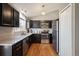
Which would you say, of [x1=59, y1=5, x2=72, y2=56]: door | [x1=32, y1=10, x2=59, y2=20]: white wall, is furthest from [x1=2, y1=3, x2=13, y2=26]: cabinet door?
[x1=32, y1=10, x2=59, y2=20]: white wall

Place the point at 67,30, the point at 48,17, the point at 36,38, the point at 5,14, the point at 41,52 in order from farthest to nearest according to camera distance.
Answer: the point at 48,17
the point at 36,38
the point at 41,52
the point at 67,30
the point at 5,14

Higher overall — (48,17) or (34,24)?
(48,17)

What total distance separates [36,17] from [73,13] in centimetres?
551

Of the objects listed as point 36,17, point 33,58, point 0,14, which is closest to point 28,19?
point 36,17

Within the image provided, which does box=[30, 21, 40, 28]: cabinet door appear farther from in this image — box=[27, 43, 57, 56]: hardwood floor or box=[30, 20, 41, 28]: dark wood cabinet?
box=[27, 43, 57, 56]: hardwood floor

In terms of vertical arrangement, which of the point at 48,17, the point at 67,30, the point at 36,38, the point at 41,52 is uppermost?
the point at 48,17

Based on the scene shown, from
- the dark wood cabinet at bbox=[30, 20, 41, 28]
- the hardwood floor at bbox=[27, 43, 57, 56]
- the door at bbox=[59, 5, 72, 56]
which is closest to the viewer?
the door at bbox=[59, 5, 72, 56]

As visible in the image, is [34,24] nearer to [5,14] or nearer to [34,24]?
[34,24]

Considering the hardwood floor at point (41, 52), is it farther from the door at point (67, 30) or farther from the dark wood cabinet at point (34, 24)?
the dark wood cabinet at point (34, 24)

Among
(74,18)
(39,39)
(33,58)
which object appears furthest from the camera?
(39,39)

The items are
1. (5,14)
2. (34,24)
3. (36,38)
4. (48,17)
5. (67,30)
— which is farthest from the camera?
(48,17)

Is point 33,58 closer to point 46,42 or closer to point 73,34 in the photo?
point 73,34

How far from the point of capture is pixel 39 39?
695cm

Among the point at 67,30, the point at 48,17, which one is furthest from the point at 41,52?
the point at 48,17
